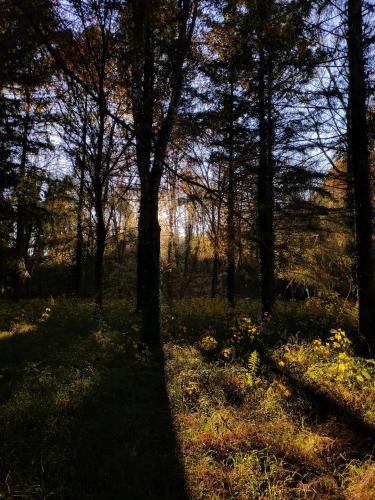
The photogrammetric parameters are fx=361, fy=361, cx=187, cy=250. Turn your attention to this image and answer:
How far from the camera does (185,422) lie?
4738 mm

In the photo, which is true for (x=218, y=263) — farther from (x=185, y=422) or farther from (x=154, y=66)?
(x=154, y=66)

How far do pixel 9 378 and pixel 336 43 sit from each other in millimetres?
8864

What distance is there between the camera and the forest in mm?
2980

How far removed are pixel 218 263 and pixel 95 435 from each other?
2799 mm

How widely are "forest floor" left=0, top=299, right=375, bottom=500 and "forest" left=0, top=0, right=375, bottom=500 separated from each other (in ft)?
0.08

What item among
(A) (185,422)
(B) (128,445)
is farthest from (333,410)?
(B) (128,445)

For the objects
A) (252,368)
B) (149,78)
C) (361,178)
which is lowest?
(252,368)

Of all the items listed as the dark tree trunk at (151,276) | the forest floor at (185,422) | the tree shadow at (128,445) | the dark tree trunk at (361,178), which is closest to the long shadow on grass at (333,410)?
the forest floor at (185,422)

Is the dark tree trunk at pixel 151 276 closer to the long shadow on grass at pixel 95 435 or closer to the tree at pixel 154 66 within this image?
the long shadow on grass at pixel 95 435

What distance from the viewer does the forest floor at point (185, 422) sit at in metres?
3.51

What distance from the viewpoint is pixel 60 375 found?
6371mm

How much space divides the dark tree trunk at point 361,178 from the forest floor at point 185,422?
115 centimetres

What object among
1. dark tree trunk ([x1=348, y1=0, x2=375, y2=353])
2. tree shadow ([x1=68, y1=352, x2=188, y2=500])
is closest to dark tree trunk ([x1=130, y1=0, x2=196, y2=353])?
tree shadow ([x1=68, y1=352, x2=188, y2=500])

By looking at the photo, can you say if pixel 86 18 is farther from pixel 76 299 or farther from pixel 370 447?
pixel 76 299
